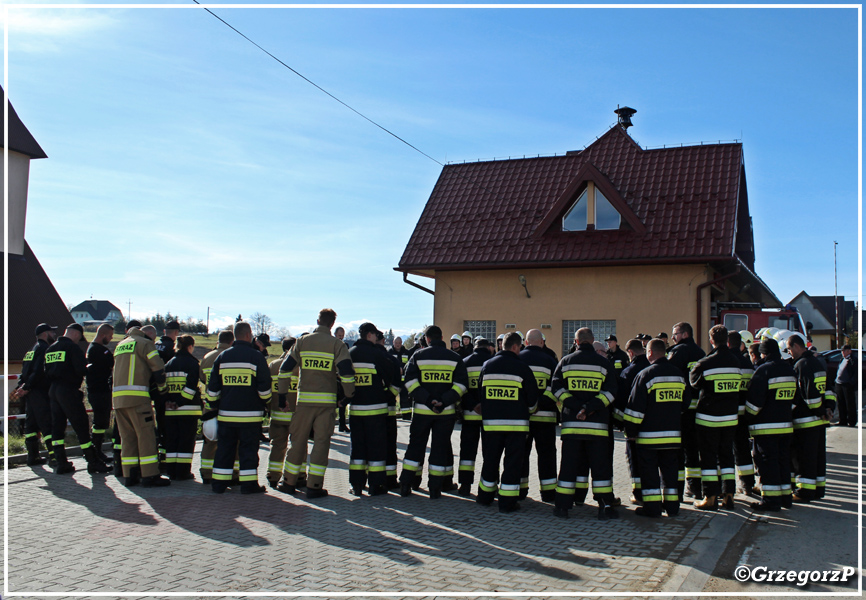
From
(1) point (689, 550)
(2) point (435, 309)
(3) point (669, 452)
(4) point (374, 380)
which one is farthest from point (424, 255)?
(1) point (689, 550)

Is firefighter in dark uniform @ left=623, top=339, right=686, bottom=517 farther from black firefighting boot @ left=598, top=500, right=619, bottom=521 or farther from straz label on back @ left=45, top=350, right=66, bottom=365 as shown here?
straz label on back @ left=45, top=350, right=66, bottom=365

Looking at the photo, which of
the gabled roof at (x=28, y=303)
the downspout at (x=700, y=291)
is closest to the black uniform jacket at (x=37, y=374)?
the downspout at (x=700, y=291)

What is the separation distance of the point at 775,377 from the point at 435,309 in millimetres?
13239

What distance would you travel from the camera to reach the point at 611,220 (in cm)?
1933

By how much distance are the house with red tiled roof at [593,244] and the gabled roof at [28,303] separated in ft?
59.3

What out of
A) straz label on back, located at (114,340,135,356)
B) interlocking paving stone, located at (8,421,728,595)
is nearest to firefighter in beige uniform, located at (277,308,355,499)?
interlocking paving stone, located at (8,421,728,595)

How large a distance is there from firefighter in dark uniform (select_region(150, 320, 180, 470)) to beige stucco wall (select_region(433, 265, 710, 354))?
1137 centimetres

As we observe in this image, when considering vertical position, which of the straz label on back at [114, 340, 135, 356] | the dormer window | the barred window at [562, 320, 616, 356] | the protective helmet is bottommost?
the protective helmet

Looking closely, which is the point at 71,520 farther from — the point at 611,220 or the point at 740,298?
the point at 740,298

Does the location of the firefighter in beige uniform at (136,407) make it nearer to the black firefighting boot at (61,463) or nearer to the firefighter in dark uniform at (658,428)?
the black firefighting boot at (61,463)

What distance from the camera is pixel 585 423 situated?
24.5 ft

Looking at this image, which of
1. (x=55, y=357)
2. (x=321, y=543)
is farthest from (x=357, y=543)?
(x=55, y=357)

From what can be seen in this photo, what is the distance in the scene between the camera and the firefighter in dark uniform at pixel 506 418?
24.7 feet

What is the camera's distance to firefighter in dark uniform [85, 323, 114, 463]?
31.8 ft
